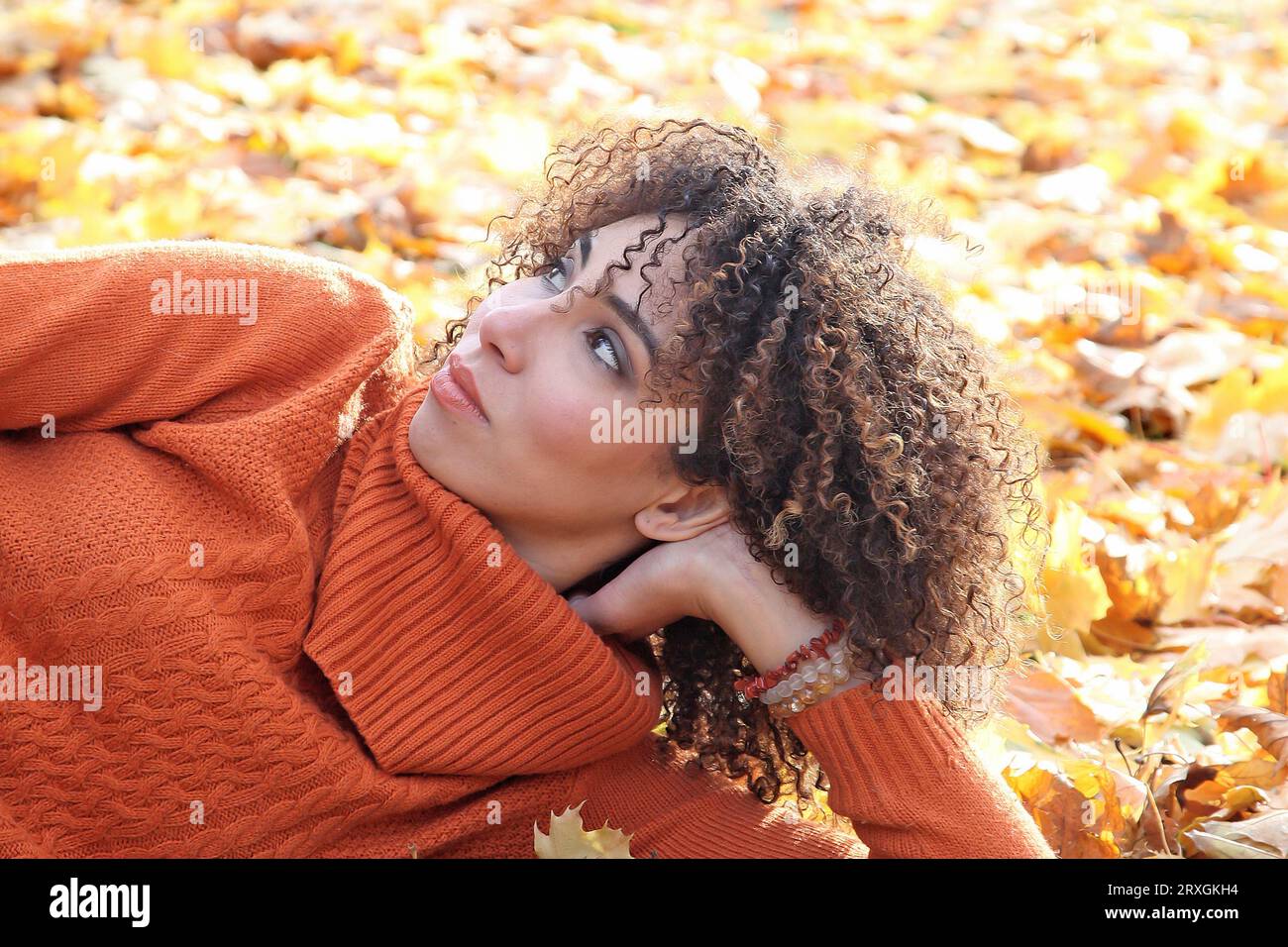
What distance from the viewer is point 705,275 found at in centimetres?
182

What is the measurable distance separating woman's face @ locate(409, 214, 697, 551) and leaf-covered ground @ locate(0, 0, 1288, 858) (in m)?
0.68

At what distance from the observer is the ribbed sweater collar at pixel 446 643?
1.85m

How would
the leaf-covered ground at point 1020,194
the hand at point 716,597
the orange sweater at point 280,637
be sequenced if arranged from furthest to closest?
the leaf-covered ground at point 1020,194 < the hand at point 716,597 < the orange sweater at point 280,637

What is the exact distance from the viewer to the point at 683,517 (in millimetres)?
1912

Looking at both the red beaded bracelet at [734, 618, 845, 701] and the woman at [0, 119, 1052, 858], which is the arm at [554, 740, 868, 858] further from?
the red beaded bracelet at [734, 618, 845, 701]

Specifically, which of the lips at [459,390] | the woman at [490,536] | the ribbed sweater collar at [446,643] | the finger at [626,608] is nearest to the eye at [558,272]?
the woman at [490,536]

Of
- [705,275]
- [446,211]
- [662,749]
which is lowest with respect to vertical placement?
[662,749]

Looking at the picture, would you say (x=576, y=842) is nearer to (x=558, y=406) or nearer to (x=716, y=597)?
(x=716, y=597)

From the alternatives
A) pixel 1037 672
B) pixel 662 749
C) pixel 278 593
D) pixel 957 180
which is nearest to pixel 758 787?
pixel 662 749

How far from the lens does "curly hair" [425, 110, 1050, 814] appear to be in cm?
181

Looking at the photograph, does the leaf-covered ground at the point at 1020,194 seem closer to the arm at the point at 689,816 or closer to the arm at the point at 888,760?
the arm at the point at 888,760
